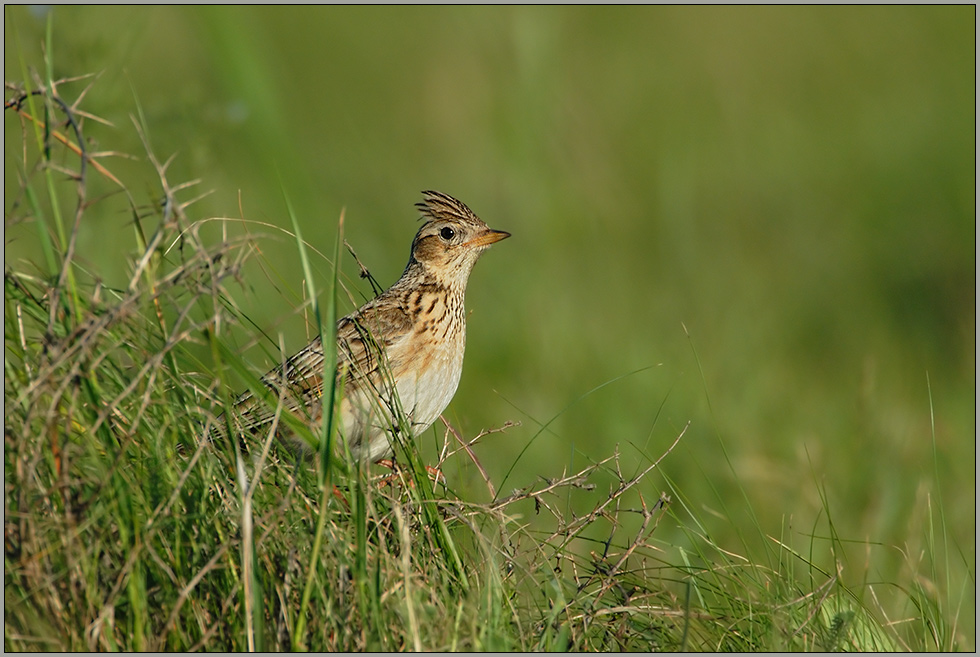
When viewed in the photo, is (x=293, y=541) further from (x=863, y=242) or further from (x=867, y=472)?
(x=863, y=242)

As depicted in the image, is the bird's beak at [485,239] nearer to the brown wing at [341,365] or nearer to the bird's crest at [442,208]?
the bird's crest at [442,208]

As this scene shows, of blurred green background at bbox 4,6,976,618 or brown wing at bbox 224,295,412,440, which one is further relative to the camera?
blurred green background at bbox 4,6,976,618

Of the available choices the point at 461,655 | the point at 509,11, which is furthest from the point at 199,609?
the point at 509,11

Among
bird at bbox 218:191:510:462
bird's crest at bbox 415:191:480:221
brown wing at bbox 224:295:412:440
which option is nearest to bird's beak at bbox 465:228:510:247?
bird at bbox 218:191:510:462

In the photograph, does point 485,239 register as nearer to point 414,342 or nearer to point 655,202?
point 414,342

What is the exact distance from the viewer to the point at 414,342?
200 inches

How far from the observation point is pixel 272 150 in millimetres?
7711

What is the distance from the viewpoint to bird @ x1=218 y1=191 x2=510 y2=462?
426 cm

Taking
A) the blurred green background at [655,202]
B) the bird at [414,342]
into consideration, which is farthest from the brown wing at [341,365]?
the blurred green background at [655,202]

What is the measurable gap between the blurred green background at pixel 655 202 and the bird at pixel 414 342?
48cm

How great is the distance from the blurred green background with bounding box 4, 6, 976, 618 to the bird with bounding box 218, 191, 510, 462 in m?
0.48

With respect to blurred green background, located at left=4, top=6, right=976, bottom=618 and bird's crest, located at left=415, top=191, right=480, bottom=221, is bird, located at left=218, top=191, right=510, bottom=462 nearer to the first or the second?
bird's crest, located at left=415, top=191, right=480, bottom=221

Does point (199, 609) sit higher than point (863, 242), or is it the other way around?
point (199, 609)

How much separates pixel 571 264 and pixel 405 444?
7.10 m
